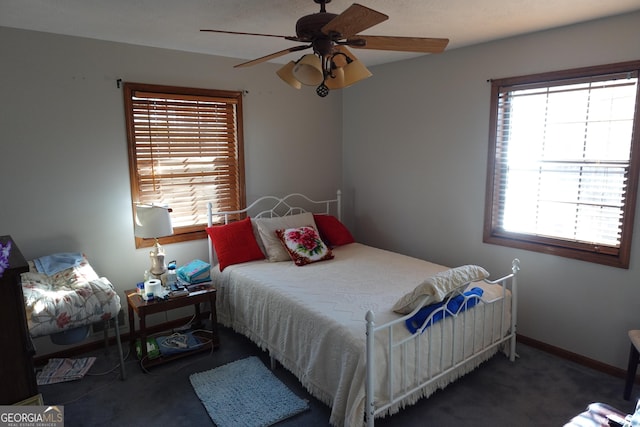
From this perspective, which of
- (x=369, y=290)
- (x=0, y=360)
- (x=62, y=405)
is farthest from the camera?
(x=369, y=290)

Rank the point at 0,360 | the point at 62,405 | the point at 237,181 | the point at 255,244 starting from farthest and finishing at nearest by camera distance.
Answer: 1. the point at 237,181
2. the point at 255,244
3. the point at 62,405
4. the point at 0,360

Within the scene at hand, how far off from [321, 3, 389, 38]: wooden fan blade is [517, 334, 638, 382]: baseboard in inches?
109

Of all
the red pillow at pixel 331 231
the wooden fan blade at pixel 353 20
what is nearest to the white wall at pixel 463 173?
the red pillow at pixel 331 231

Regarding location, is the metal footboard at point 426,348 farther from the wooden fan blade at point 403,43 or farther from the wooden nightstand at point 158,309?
the wooden nightstand at point 158,309

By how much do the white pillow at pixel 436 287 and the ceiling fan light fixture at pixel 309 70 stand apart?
1251 mm

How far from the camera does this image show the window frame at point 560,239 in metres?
2.60

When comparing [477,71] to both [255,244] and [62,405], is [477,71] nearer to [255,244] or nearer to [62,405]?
[255,244]

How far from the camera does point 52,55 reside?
2.89 m

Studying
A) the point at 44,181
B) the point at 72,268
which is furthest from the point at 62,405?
the point at 44,181

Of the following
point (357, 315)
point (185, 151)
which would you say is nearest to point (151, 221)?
point (185, 151)

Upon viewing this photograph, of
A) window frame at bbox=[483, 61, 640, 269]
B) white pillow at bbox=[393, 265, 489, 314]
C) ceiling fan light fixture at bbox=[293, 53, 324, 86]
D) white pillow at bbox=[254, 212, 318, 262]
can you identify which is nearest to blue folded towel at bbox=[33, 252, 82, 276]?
white pillow at bbox=[254, 212, 318, 262]

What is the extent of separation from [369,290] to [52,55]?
110 inches

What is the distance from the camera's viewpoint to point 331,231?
3963 mm

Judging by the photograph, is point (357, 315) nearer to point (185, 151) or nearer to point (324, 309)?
point (324, 309)
